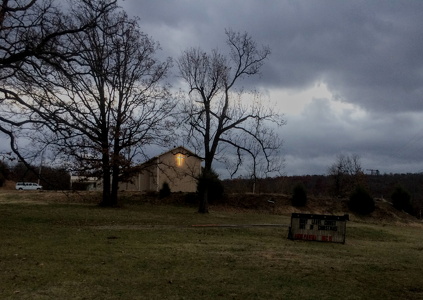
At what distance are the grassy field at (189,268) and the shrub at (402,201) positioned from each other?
25.2 metres

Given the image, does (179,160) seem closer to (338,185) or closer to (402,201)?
(402,201)

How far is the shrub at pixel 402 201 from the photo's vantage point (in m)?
37.7

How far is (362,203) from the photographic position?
35.1 meters

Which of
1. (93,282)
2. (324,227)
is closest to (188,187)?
(324,227)

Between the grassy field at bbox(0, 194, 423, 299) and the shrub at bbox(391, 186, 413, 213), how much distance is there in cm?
2521

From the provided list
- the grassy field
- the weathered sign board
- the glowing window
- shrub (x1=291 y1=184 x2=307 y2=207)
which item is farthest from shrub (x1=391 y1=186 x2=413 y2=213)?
the grassy field

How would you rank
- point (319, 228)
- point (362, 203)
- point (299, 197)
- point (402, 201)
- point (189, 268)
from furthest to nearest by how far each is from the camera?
1. point (402, 201)
2. point (299, 197)
3. point (362, 203)
4. point (319, 228)
5. point (189, 268)

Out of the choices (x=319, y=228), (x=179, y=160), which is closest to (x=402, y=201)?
(x=179, y=160)

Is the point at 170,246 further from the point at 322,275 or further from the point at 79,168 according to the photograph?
the point at 79,168

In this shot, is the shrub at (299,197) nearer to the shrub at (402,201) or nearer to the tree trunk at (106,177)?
the shrub at (402,201)

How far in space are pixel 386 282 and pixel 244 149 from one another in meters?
21.3

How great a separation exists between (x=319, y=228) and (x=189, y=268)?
326 inches

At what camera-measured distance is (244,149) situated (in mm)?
29641

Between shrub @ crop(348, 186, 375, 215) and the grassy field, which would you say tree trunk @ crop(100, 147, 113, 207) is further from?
shrub @ crop(348, 186, 375, 215)
